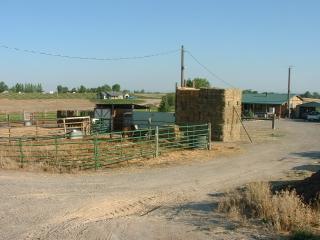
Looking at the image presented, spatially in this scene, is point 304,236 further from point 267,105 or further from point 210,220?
point 267,105

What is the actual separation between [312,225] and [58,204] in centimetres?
614

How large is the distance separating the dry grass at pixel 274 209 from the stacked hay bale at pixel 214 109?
17.2 meters

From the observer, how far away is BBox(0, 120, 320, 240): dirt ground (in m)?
9.70

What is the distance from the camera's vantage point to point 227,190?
14164 mm

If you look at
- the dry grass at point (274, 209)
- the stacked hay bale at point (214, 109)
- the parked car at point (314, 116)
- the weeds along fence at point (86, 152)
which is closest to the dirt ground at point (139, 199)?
the dry grass at point (274, 209)

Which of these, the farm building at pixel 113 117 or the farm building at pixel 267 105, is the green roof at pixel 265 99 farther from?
the farm building at pixel 113 117

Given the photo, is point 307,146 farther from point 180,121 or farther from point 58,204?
point 58,204

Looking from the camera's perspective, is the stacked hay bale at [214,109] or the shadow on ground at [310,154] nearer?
the shadow on ground at [310,154]

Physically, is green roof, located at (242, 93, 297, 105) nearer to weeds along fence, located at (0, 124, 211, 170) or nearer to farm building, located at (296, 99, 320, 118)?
farm building, located at (296, 99, 320, 118)

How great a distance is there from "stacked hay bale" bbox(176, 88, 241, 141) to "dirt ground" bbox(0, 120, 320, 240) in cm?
697

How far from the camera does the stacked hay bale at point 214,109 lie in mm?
29125

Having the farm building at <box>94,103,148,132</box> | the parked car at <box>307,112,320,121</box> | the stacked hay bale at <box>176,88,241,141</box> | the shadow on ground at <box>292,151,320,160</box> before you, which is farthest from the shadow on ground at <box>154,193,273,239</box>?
the parked car at <box>307,112,320,121</box>

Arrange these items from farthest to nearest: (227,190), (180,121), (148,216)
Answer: (180,121) < (227,190) < (148,216)

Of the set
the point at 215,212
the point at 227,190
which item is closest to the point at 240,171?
the point at 227,190
